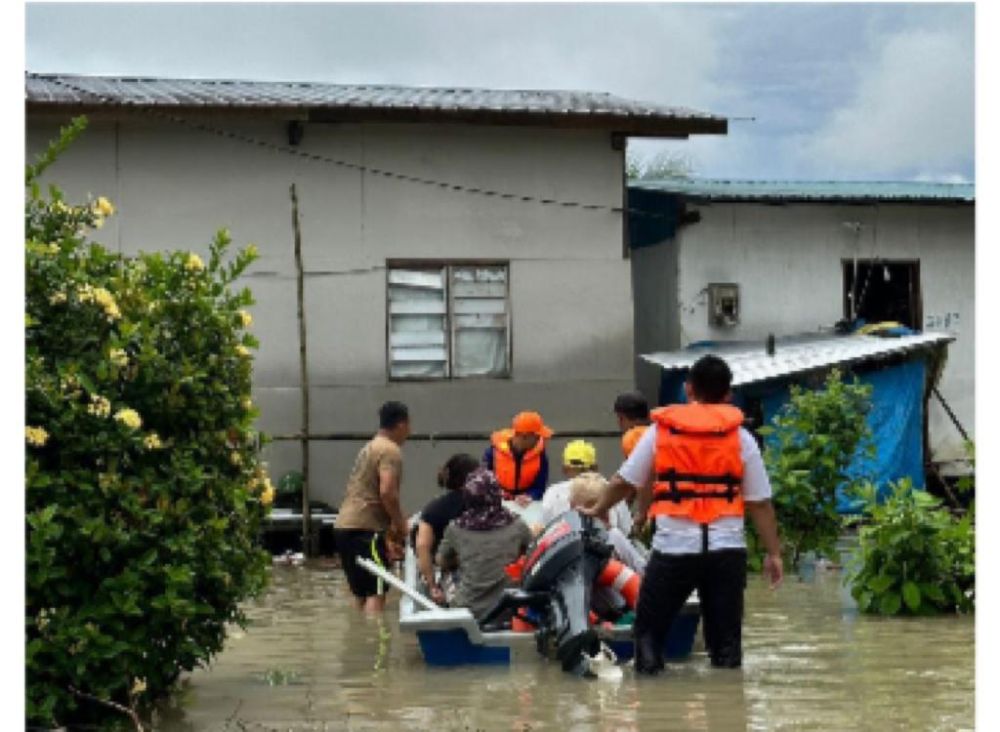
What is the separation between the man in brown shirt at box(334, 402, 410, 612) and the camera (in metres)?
13.1

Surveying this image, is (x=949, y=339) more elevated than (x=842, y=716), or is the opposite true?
(x=949, y=339)

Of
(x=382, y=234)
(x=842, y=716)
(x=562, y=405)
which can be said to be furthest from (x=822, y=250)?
(x=842, y=716)

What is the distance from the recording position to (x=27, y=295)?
780cm

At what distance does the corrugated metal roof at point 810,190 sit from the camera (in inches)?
892

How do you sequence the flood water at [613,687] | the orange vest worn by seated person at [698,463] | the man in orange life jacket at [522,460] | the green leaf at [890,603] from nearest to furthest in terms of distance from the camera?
the flood water at [613,687]
the orange vest worn by seated person at [698,463]
the green leaf at [890,603]
the man in orange life jacket at [522,460]

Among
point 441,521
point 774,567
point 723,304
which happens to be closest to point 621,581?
point 774,567

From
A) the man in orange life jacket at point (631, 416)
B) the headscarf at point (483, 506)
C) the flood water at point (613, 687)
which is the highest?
the man in orange life jacket at point (631, 416)

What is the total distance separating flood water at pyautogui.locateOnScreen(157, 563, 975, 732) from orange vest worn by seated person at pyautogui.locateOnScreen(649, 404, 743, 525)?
1040mm

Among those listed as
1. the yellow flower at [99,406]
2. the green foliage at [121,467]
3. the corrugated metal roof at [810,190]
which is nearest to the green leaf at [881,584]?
the green foliage at [121,467]

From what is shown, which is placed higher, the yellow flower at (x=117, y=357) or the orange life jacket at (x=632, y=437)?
the yellow flower at (x=117, y=357)

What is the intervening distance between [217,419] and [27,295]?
125 cm

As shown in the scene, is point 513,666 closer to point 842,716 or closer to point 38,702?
point 842,716

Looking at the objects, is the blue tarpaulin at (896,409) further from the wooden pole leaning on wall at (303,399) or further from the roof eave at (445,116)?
the wooden pole leaning on wall at (303,399)

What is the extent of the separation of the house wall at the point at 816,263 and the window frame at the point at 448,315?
325cm
